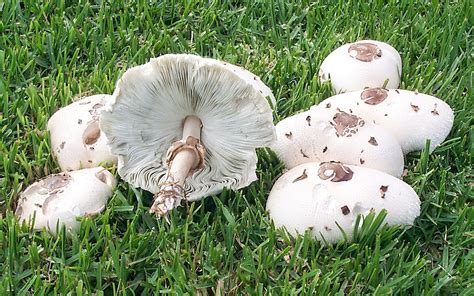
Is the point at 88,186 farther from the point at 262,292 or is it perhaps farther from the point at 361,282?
the point at 361,282

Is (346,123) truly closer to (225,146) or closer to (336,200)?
(336,200)

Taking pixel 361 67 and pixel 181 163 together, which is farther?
pixel 361 67

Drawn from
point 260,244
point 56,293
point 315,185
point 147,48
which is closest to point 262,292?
point 260,244

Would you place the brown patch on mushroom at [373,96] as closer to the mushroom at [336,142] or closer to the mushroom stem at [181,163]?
the mushroom at [336,142]

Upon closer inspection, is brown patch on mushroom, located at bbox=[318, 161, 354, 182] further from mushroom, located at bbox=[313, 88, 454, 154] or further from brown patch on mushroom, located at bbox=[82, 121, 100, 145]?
brown patch on mushroom, located at bbox=[82, 121, 100, 145]

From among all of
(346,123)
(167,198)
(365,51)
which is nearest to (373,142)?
(346,123)

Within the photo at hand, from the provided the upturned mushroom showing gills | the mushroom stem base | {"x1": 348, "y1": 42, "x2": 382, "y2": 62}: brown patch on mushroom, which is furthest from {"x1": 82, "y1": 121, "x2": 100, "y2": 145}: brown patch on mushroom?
{"x1": 348, "y1": 42, "x2": 382, "y2": 62}: brown patch on mushroom
